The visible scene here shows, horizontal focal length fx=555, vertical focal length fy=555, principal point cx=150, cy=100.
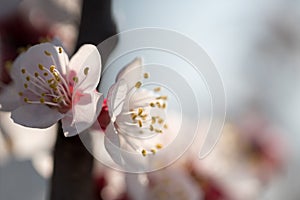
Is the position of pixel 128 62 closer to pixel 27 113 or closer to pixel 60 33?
pixel 27 113

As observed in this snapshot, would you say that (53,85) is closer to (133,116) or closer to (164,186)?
(133,116)

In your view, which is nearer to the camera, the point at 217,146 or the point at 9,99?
the point at 9,99

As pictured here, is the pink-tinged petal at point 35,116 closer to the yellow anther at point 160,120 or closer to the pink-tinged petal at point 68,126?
the pink-tinged petal at point 68,126

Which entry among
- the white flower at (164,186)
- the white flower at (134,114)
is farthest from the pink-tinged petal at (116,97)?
the white flower at (164,186)

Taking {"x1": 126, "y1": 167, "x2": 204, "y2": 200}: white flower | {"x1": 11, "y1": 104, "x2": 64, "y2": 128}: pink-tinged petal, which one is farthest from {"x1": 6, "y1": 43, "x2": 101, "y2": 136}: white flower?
{"x1": 126, "y1": 167, "x2": 204, "y2": 200}: white flower

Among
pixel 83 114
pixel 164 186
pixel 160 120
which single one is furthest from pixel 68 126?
pixel 164 186

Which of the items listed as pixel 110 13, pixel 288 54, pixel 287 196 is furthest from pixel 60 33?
pixel 288 54

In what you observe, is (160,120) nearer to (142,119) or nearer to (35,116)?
(142,119)
